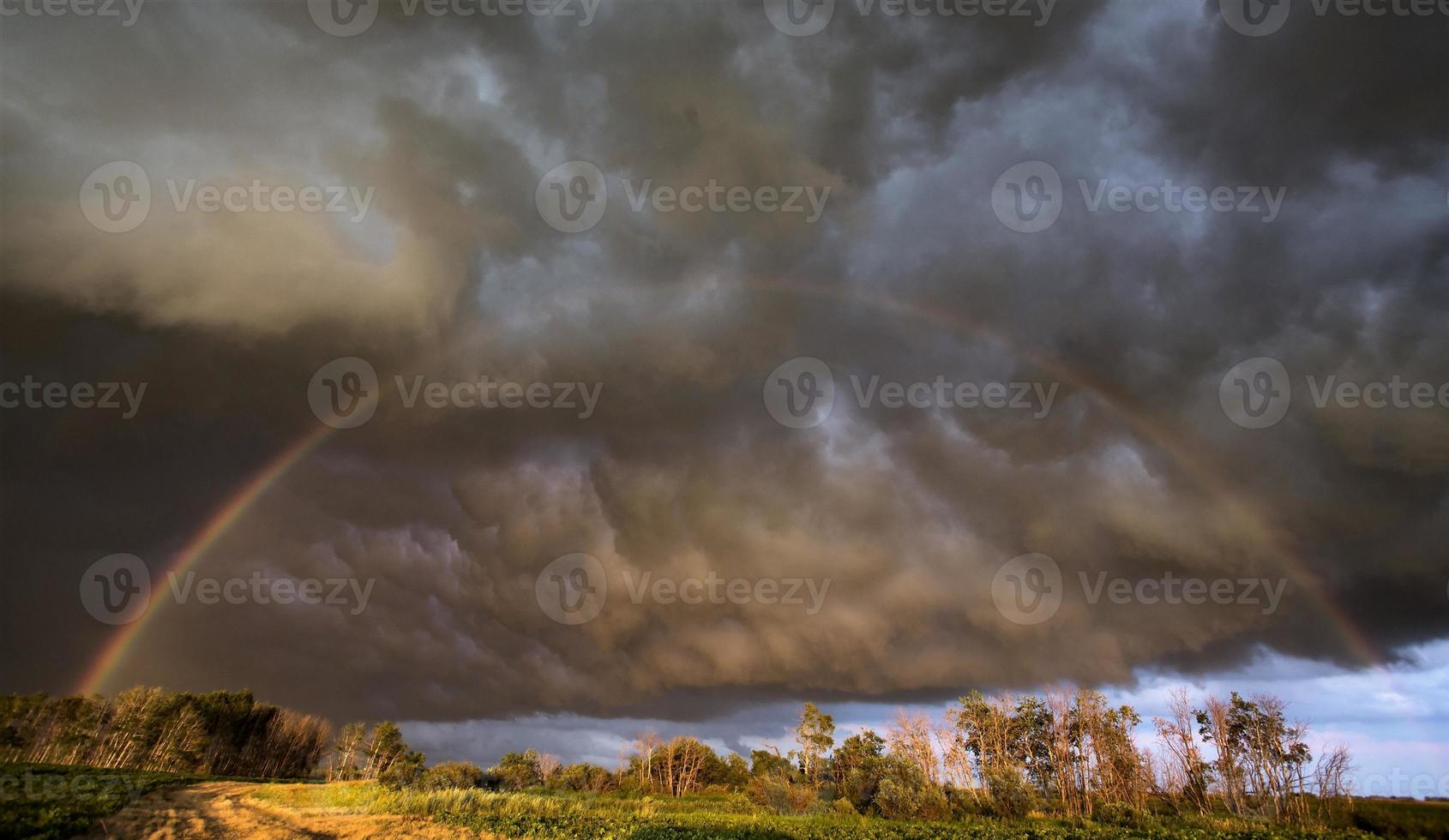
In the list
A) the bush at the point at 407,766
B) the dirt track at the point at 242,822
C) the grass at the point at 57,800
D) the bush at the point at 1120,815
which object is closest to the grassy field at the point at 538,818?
the grass at the point at 57,800

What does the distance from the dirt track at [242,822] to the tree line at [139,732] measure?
85.9 m

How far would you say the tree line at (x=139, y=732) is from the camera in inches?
4658

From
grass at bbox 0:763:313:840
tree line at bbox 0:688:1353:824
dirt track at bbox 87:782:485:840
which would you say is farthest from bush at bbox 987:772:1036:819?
grass at bbox 0:763:313:840

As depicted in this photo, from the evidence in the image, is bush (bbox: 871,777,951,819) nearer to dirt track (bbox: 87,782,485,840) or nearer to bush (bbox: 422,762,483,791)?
dirt track (bbox: 87,782,485,840)

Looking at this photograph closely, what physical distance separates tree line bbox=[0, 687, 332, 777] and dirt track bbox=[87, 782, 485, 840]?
3383 inches

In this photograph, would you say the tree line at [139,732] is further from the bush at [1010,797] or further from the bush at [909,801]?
the bush at [1010,797]

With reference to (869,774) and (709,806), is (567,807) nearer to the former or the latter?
(709,806)

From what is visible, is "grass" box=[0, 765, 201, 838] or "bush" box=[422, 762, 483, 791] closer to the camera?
"grass" box=[0, 765, 201, 838]

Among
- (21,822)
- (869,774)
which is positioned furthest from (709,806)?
(21,822)

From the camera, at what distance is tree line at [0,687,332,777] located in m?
118

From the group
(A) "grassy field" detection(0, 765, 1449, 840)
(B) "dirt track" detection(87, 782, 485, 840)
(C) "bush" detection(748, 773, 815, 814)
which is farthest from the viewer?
(C) "bush" detection(748, 773, 815, 814)

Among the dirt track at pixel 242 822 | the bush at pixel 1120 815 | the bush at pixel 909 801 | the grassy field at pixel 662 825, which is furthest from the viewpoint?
the bush at pixel 909 801

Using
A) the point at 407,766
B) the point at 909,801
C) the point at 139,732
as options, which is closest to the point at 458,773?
the point at 407,766

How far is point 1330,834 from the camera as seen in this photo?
146ft
